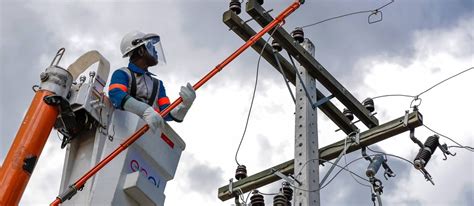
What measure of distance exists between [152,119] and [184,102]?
0.41m

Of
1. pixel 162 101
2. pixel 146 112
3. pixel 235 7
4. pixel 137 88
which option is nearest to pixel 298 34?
pixel 235 7

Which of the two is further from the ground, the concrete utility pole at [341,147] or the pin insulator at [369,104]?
the pin insulator at [369,104]

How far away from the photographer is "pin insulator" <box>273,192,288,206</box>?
263 inches

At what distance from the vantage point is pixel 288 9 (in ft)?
22.8

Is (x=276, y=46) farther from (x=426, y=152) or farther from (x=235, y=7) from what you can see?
(x=426, y=152)

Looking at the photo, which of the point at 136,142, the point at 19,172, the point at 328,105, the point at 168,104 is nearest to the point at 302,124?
the point at 328,105

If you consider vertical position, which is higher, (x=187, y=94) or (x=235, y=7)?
(x=235, y=7)

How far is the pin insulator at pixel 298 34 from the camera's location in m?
8.33

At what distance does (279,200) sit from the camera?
671cm

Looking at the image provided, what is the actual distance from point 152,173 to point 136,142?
27 centimetres

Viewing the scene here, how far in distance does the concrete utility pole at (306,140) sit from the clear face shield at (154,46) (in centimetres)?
169

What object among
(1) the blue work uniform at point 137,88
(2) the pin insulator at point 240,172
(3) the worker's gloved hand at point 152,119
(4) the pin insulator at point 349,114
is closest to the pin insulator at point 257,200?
(2) the pin insulator at point 240,172

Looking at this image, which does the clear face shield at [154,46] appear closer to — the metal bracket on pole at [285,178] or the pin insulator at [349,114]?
the metal bracket on pole at [285,178]

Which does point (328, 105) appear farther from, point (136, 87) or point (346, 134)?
point (136, 87)
